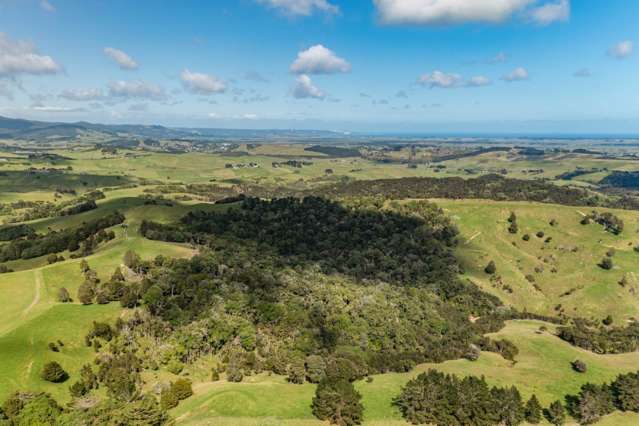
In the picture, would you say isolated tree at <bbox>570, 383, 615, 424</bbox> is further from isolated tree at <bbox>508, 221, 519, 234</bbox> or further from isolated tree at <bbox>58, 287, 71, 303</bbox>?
isolated tree at <bbox>508, 221, 519, 234</bbox>

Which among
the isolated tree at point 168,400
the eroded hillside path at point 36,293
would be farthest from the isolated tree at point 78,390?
the eroded hillside path at point 36,293

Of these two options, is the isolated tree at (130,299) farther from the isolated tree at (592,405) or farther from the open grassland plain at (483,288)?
the isolated tree at (592,405)

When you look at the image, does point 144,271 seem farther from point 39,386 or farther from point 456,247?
point 456,247

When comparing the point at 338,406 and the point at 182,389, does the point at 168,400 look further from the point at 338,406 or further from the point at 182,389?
the point at 338,406

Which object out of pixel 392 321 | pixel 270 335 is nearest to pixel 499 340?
pixel 392 321

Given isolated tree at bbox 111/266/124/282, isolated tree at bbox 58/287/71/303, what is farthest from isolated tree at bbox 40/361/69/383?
isolated tree at bbox 111/266/124/282

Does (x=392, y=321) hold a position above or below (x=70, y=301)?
below
